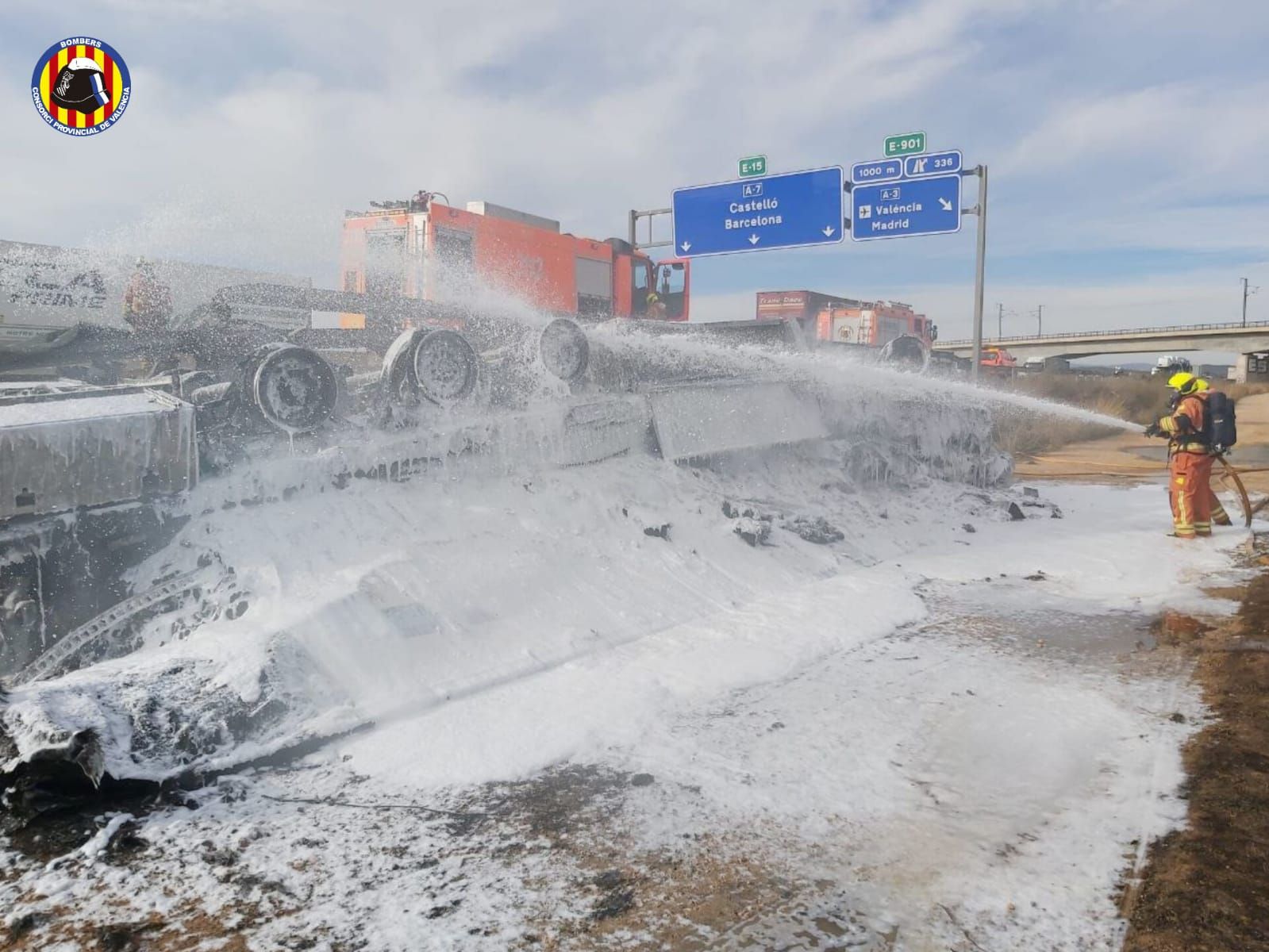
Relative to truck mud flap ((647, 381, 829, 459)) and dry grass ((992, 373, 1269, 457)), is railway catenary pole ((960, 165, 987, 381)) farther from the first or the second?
truck mud flap ((647, 381, 829, 459))

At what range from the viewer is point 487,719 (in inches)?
151

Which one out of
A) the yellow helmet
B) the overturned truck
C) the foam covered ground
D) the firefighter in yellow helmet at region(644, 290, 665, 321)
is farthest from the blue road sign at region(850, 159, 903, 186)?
the foam covered ground

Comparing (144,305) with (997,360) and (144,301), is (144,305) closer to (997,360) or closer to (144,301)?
(144,301)

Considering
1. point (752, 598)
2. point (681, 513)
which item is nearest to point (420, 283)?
point (681, 513)

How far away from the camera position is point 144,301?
7.36 metres

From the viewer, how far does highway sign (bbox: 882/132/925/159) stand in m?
14.7

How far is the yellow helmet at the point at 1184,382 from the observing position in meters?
8.52

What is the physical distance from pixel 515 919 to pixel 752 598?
3709 mm

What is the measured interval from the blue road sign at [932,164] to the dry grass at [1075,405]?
14.4 ft

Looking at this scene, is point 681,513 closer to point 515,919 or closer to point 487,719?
point 487,719

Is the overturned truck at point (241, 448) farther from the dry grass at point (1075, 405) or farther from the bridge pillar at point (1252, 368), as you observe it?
the bridge pillar at point (1252, 368)

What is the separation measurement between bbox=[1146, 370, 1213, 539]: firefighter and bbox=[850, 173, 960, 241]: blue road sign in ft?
23.5

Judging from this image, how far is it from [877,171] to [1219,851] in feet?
46.0

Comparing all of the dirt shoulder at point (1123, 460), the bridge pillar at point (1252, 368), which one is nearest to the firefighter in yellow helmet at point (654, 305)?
the dirt shoulder at point (1123, 460)
